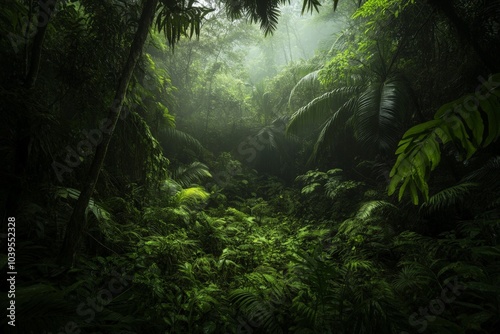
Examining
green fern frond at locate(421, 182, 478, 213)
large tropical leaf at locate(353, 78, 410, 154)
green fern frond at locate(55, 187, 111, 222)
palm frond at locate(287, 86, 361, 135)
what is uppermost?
palm frond at locate(287, 86, 361, 135)

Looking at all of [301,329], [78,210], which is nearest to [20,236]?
[78,210]

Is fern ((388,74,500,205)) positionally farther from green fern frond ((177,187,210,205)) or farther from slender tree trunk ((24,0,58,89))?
green fern frond ((177,187,210,205))

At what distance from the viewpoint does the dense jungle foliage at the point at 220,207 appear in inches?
81.4

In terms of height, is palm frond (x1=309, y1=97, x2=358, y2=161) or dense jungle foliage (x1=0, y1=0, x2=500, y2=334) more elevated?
palm frond (x1=309, y1=97, x2=358, y2=161)

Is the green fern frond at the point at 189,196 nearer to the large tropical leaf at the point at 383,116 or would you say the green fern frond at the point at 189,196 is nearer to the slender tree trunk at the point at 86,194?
the slender tree trunk at the point at 86,194

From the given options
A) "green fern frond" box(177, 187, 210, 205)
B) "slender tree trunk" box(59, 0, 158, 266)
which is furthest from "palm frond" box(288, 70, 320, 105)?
"slender tree trunk" box(59, 0, 158, 266)

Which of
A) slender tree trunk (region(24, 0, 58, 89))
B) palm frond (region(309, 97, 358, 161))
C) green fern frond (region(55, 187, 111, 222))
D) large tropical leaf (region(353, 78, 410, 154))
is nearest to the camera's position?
slender tree trunk (region(24, 0, 58, 89))

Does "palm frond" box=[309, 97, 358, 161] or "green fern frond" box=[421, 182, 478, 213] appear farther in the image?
"palm frond" box=[309, 97, 358, 161]

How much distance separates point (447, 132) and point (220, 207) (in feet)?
16.7

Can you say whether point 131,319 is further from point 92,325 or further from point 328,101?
point 328,101

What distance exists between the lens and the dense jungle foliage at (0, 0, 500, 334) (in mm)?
2066

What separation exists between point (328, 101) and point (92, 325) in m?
6.22

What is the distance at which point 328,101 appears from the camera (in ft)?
21.5

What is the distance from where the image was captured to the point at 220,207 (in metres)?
6.07
